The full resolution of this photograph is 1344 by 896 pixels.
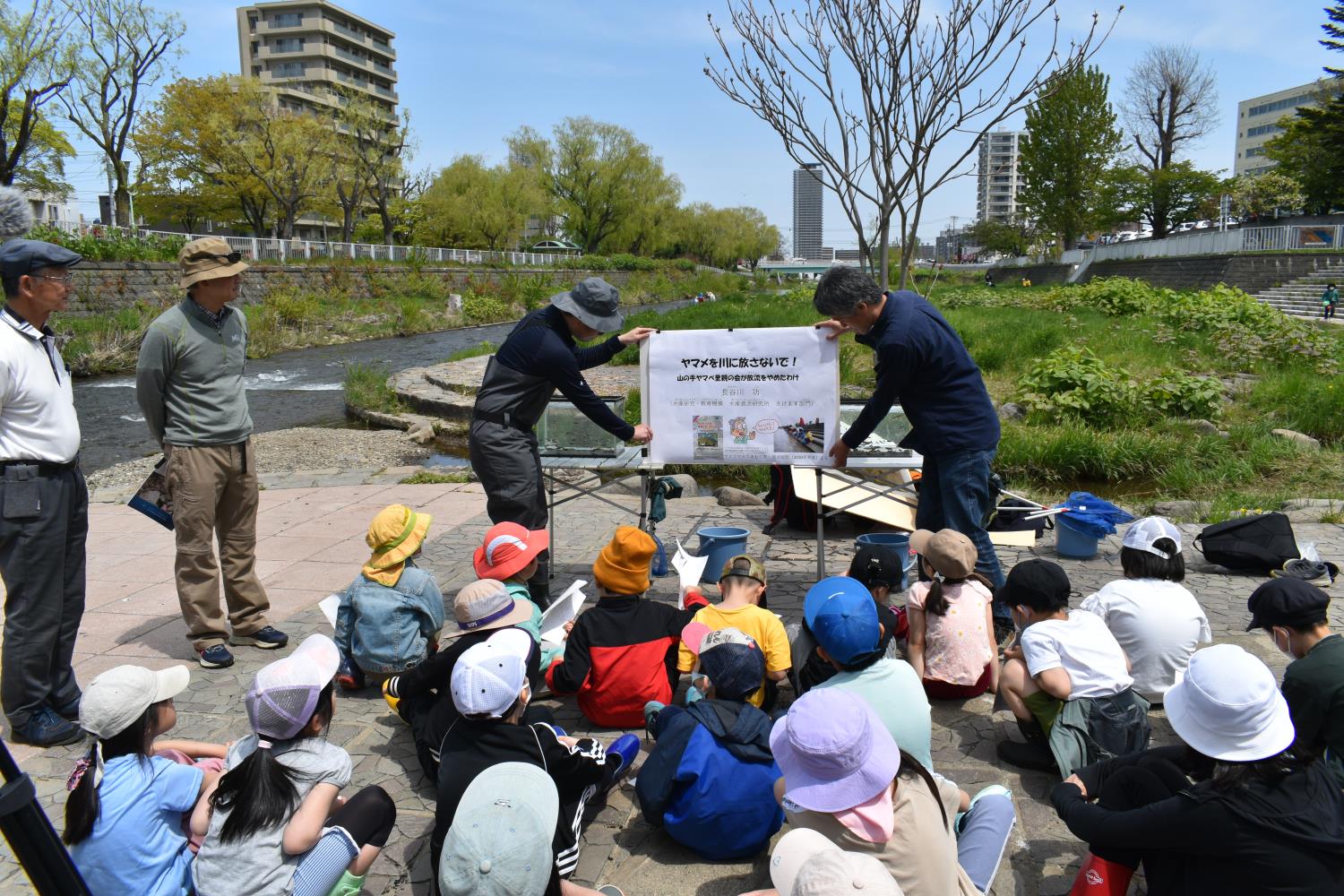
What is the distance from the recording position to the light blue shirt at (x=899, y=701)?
2838 millimetres

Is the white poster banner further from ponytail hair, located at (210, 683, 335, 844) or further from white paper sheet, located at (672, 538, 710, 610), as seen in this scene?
ponytail hair, located at (210, 683, 335, 844)

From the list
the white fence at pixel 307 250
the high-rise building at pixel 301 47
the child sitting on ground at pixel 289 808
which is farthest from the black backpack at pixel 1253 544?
the high-rise building at pixel 301 47

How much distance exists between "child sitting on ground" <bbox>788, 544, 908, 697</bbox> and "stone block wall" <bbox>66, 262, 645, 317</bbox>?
18068mm

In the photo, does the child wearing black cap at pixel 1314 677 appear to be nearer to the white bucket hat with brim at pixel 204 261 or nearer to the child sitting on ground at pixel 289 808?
the child sitting on ground at pixel 289 808

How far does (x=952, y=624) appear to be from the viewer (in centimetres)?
373

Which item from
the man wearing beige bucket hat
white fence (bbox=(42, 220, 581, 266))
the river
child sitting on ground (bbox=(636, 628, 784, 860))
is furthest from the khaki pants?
white fence (bbox=(42, 220, 581, 266))

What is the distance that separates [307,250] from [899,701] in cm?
3720

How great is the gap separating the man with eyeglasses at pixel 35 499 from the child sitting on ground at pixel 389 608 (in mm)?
1119

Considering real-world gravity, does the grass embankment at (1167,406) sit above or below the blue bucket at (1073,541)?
above

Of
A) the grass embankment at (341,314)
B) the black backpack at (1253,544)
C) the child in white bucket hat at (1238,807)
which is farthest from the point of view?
the grass embankment at (341,314)

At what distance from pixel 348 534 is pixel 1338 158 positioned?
50643 millimetres

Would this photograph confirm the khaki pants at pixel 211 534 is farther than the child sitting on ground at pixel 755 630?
Yes

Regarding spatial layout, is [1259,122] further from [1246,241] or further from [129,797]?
[129,797]

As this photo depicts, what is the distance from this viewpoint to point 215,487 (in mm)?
4465
